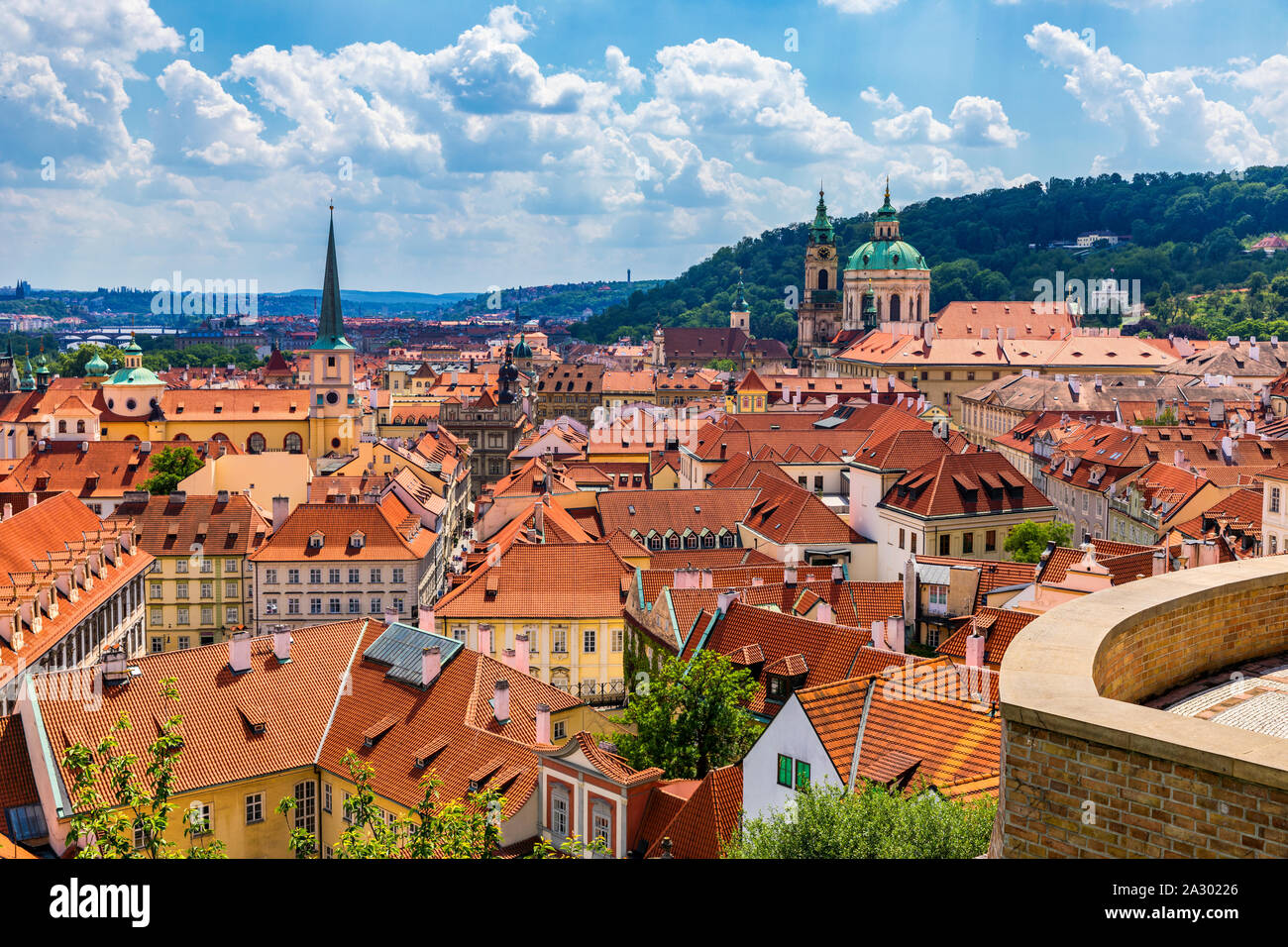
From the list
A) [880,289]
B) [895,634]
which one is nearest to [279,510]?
[895,634]

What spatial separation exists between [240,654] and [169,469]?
4970 centimetres

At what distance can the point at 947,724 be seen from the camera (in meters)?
25.5

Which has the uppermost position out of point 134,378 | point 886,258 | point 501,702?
point 886,258

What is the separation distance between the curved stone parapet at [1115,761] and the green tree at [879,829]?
9095mm

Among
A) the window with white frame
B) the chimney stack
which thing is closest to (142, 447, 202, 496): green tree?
the chimney stack

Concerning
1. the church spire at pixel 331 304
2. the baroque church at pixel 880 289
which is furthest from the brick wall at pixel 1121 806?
the baroque church at pixel 880 289

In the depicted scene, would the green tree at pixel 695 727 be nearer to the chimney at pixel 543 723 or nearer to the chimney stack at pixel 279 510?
the chimney at pixel 543 723

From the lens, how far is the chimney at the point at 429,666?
33.5 m

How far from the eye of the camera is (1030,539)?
5525cm

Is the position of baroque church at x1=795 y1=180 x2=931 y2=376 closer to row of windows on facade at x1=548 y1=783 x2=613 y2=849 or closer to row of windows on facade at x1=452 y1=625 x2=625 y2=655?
row of windows on facade at x1=452 y1=625 x2=625 y2=655

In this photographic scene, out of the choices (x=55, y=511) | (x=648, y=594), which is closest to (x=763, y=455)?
(x=648, y=594)

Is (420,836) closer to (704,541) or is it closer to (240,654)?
(240,654)

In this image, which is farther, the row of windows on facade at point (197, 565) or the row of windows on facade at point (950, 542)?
the row of windows on facade at point (197, 565)
